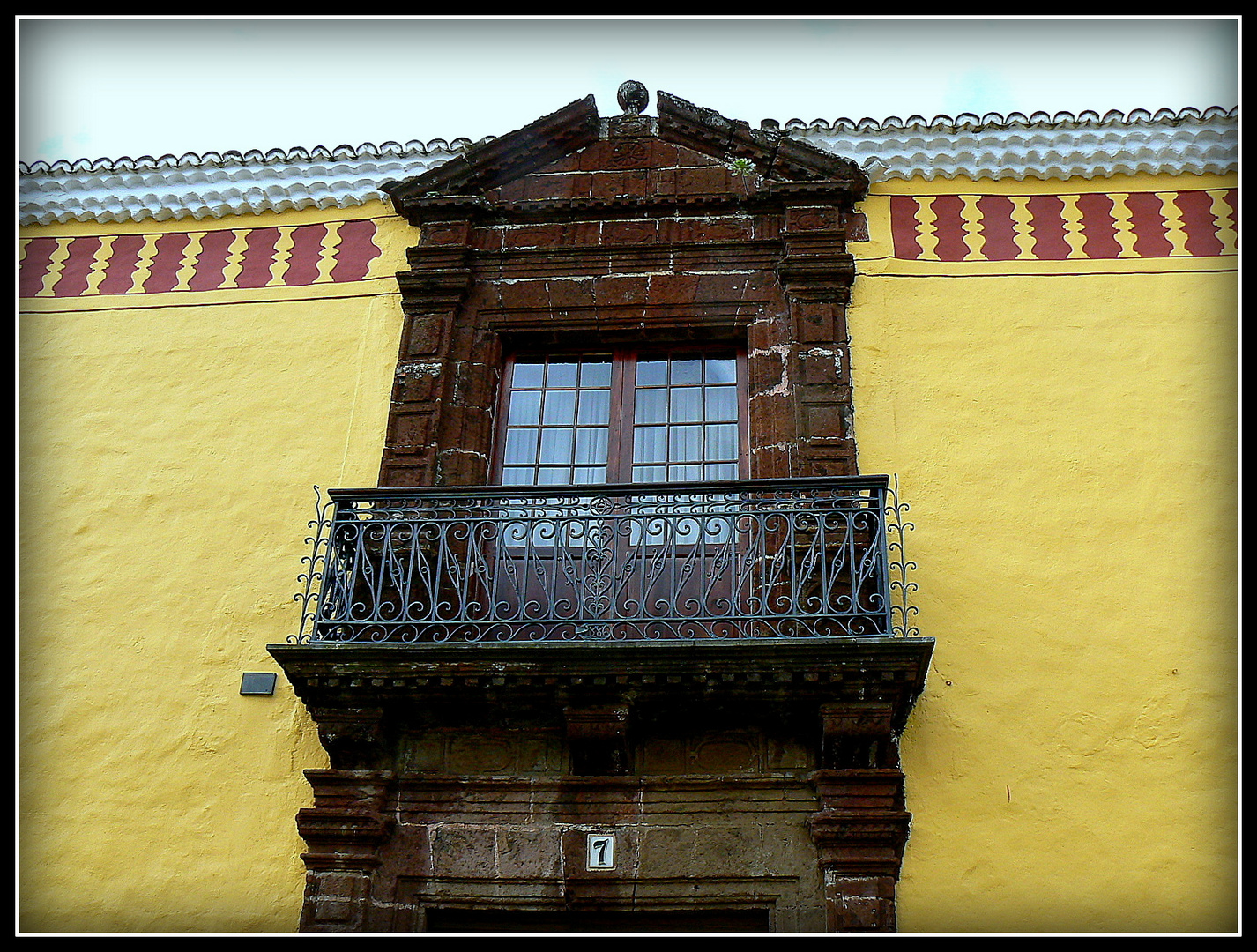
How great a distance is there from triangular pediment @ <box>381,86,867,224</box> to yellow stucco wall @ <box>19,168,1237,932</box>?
0.34m

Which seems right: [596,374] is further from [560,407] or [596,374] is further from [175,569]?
[175,569]

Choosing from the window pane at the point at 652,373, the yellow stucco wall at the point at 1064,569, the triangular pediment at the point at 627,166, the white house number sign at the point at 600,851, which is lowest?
the white house number sign at the point at 600,851

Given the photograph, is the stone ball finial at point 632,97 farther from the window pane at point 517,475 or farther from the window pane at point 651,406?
the window pane at point 517,475

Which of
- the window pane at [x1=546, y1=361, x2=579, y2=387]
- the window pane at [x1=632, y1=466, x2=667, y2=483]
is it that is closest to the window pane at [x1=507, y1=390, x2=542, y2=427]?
the window pane at [x1=546, y1=361, x2=579, y2=387]

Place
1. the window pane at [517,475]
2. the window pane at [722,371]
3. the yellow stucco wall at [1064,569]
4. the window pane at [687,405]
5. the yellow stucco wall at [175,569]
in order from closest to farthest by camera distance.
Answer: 1. the yellow stucco wall at [1064,569]
2. the yellow stucco wall at [175,569]
3. the window pane at [517,475]
4. the window pane at [687,405]
5. the window pane at [722,371]

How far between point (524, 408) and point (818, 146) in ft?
7.54

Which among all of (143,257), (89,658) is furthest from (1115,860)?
(143,257)

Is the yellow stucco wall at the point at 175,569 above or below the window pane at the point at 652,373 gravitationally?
below

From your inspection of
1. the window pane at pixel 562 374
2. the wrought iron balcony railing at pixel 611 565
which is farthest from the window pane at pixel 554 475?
the window pane at pixel 562 374

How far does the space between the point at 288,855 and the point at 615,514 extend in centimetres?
202

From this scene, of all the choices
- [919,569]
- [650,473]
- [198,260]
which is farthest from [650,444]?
[198,260]

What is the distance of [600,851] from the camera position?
18.1 ft

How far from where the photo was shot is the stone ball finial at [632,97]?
317 inches

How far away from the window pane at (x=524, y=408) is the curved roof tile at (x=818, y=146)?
1.62 metres
